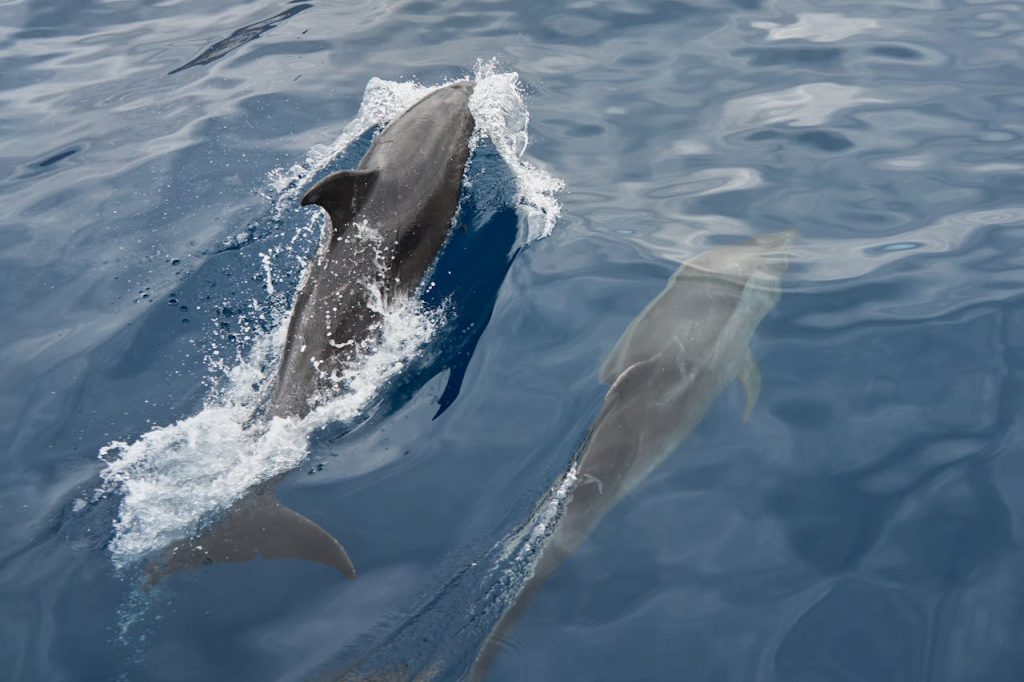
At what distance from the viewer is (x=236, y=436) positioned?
7.12 m

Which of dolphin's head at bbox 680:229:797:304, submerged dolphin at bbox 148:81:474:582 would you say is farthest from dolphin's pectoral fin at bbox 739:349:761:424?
submerged dolphin at bbox 148:81:474:582

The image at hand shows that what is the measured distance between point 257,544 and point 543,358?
283 cm

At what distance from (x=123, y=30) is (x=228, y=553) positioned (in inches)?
492

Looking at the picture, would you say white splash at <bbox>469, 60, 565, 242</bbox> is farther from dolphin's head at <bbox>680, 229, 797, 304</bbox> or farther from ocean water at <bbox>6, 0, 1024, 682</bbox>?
dolphin's head at <bbox>680, 229, 797, 304</bbox>

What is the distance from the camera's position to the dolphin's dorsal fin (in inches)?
324

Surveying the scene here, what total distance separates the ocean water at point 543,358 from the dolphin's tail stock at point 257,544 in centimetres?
11

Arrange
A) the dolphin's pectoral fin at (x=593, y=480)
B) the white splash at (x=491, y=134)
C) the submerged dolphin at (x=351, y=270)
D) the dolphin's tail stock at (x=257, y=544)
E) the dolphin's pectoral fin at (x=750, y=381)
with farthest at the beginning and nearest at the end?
1. the white splash at (x=491, y=134)
2. the dolphin's pectoral fin at (x=750, y=381)
3. the dolphin's pectoral fin at (x=593, y=480)
4. the submerged dolphin at (x=351, y=270)
5. the dolphin's tail stock at (x=257, y=544)

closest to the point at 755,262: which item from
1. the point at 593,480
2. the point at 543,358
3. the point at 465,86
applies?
the point at 543,358

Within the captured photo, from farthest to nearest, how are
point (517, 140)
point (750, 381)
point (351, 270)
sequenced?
point (517, 140) → point (351, 270) → point (750, 381)

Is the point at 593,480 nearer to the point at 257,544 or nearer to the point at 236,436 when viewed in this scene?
the point at 257,544

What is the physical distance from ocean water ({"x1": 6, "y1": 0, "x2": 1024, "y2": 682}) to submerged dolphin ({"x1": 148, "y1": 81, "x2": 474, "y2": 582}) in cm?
18

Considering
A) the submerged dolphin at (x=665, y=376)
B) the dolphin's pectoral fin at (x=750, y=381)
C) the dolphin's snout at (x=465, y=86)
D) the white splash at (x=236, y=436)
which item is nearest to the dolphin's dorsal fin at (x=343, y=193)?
the white splash at (x=236, y=436)

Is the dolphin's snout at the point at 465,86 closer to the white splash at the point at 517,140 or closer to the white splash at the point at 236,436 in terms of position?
Answer: the white splash at the point at 517,140

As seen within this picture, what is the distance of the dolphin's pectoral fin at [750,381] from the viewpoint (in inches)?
279
